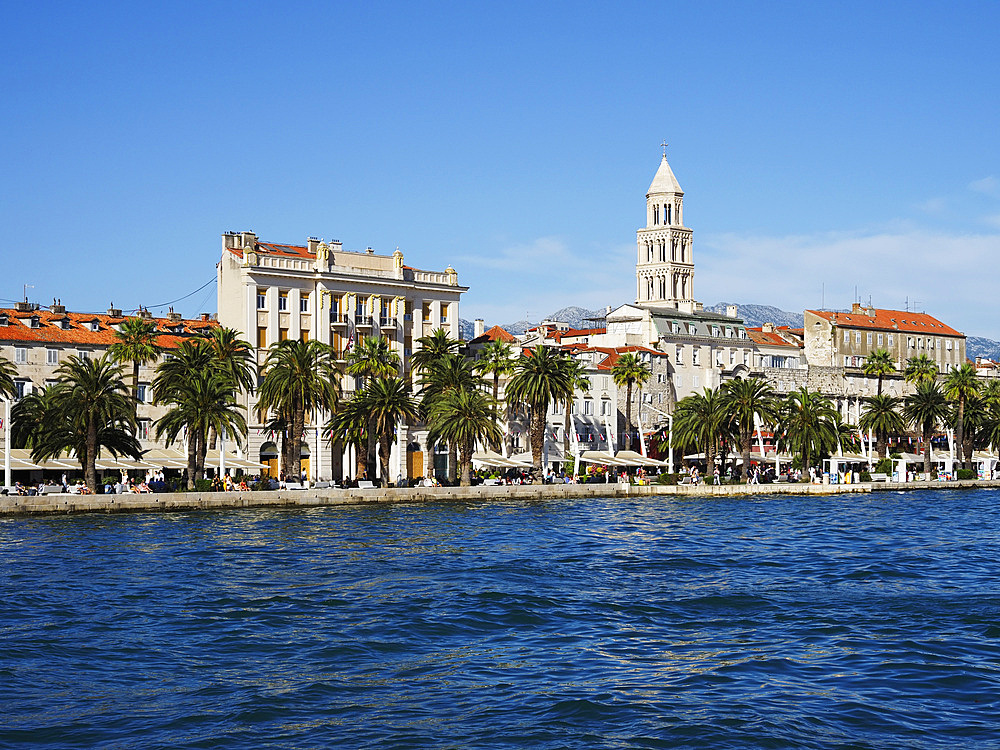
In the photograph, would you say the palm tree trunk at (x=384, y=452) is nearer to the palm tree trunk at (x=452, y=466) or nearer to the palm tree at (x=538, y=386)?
the palm tree trunk at (x=452, y=466)

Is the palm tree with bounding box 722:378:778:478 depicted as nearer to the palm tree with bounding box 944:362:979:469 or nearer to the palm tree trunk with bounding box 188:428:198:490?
the palm tree with bounding box 944:362:979:469

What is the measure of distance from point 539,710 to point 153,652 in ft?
31.6

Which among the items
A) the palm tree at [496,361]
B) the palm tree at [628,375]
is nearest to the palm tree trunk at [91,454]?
the palm tree at [496,361]

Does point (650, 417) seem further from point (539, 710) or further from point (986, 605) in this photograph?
point (539, 710)

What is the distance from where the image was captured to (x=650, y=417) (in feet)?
386

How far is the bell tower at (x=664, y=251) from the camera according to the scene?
14562 centimetres

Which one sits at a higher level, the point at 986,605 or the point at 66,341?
the point at 66,341

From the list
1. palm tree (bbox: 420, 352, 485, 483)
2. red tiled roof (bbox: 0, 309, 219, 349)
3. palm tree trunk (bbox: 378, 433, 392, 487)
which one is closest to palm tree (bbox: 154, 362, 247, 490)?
palm tree trunk (bbox: 378, 433, 392, 487)

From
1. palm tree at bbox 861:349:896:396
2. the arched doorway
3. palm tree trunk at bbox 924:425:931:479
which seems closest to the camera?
the arched doorway

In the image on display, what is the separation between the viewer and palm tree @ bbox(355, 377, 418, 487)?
80.1 metres

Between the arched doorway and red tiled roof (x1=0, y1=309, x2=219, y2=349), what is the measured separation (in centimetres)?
999

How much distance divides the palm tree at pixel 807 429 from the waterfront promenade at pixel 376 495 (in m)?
4.43

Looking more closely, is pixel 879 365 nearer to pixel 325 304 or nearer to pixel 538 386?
pixel 538 386

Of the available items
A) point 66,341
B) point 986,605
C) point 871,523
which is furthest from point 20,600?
point 66,341
